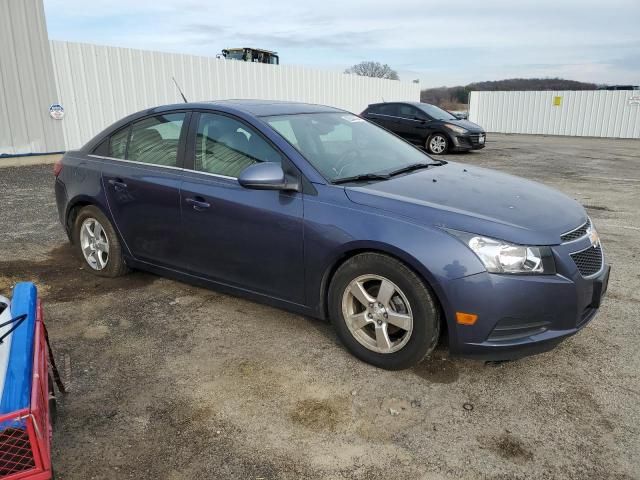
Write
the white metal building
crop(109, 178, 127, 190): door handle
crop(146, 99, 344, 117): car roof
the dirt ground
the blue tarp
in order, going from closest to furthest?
the blue tarp
the dirt ground
crop(146, 99, 344, 117): car roof
crop(109, 178, 127, 190): door handle
the white metal building

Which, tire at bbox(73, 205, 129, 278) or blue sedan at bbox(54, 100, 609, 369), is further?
tire at bbox(73, 205, 129, 278)

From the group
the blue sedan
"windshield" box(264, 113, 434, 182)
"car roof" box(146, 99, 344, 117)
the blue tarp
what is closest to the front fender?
the blue sedan

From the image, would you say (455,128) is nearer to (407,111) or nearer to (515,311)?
(407,111)

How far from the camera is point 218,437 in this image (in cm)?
257

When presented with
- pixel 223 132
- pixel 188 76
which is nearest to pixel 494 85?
pixel 188 76

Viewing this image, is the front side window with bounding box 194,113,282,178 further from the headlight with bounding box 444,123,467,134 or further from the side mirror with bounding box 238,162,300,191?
the headlight with bounding box 444,123,467,134

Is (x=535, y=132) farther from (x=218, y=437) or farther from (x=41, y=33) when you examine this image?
(x=218, y=437)

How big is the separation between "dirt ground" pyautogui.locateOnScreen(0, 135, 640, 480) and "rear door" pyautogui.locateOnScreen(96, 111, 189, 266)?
47cm

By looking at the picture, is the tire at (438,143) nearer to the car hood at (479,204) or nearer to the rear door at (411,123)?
the rear door at (411,123)

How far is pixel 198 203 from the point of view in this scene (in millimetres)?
3732

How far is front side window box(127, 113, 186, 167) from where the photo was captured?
4.04m

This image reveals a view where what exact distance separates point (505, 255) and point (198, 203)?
6.94 feet

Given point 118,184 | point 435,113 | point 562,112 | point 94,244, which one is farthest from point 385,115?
point 562,112

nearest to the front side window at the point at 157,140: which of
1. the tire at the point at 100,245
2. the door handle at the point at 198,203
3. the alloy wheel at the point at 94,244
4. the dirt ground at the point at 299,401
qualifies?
the door handle at the point at 198,203
